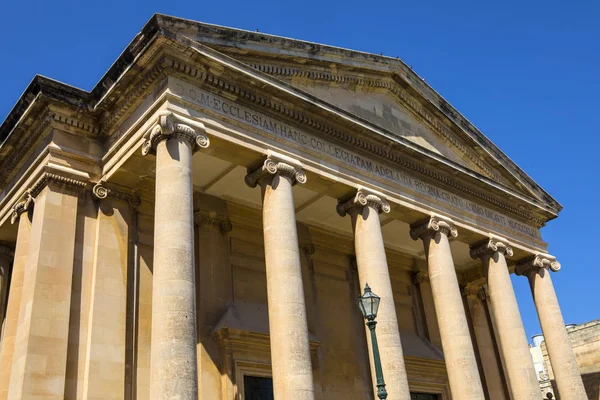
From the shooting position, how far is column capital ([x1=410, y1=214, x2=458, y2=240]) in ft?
62.8

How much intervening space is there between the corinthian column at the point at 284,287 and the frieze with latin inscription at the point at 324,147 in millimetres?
1131

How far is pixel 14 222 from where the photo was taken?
16.9 metres

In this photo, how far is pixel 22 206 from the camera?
16.3 metres

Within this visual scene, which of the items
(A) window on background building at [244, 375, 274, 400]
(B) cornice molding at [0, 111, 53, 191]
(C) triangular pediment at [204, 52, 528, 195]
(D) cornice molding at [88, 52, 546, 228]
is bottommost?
(A) window on background building at [244, 375, 274, 400]

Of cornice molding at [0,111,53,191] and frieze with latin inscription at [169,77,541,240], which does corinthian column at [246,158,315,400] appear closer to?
frieze with latin inscription at [169,77,541,240]

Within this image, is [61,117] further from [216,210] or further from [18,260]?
[216,210]

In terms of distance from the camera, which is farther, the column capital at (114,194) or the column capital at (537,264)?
the column capital at (537,264)

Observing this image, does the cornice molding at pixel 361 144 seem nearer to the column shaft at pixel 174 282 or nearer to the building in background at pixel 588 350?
the column shaft at pixel 174 282

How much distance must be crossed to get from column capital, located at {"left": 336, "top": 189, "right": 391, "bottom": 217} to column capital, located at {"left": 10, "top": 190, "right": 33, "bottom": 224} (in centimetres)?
813

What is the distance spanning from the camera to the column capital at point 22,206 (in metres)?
15.9

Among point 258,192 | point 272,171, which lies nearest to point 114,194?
point 272,171

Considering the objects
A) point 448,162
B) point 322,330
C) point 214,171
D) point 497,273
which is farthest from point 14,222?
point 497,273

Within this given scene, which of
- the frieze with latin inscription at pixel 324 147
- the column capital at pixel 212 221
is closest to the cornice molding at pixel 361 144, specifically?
the frieze with latin inscription at pixel 324 147

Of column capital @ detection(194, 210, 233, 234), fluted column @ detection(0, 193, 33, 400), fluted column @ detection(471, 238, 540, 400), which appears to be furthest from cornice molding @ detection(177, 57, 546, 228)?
fluted column @ detection(0, 193, 33, 400)
